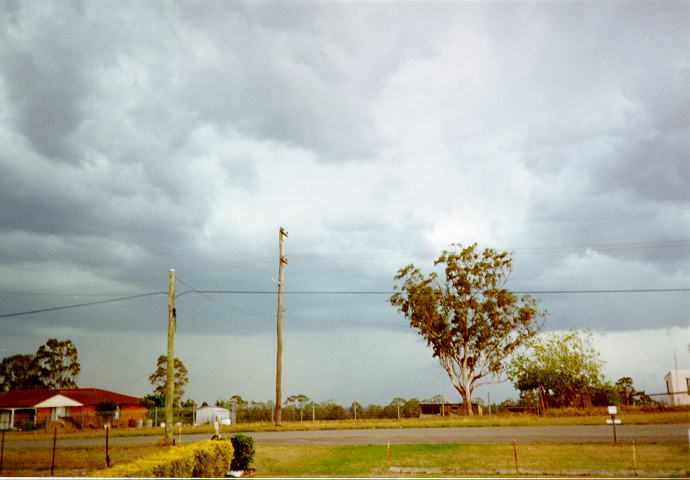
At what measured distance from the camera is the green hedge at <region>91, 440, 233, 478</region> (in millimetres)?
13977

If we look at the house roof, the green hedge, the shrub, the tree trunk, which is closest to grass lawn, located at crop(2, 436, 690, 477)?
the shrub

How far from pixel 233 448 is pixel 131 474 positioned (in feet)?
27.3

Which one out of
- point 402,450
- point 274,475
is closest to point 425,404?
point 402,450

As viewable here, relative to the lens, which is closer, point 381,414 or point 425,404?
point 425,404

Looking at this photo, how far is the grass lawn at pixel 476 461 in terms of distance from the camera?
19.5 m

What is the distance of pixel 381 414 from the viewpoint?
62.8 m

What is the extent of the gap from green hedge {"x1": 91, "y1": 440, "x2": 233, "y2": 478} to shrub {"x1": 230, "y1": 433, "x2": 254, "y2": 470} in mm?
1065

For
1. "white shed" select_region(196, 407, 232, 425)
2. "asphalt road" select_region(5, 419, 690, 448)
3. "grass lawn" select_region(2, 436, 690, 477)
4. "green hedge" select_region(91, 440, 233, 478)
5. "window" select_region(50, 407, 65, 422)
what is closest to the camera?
"green hedge" select_region(91, 440, 233, 478)

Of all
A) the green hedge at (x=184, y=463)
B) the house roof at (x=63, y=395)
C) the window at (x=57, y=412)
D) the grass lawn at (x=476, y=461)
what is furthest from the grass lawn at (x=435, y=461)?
the house roof at (x=63, y=395)

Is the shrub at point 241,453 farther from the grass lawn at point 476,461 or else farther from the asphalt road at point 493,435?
the asphalt road at point 493,435

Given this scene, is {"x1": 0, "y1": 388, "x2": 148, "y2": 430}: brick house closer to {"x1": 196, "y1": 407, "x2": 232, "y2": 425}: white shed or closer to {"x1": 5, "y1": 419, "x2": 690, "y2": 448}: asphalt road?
{"x1": 196, "y1": 407, "x2": 232, "y2": 425}: white shed

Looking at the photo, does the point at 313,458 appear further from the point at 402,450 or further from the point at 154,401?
the point at 154,401

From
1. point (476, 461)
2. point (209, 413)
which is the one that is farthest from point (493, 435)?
point (209, 413)

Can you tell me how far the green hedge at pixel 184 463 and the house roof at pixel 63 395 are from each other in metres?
52.8
